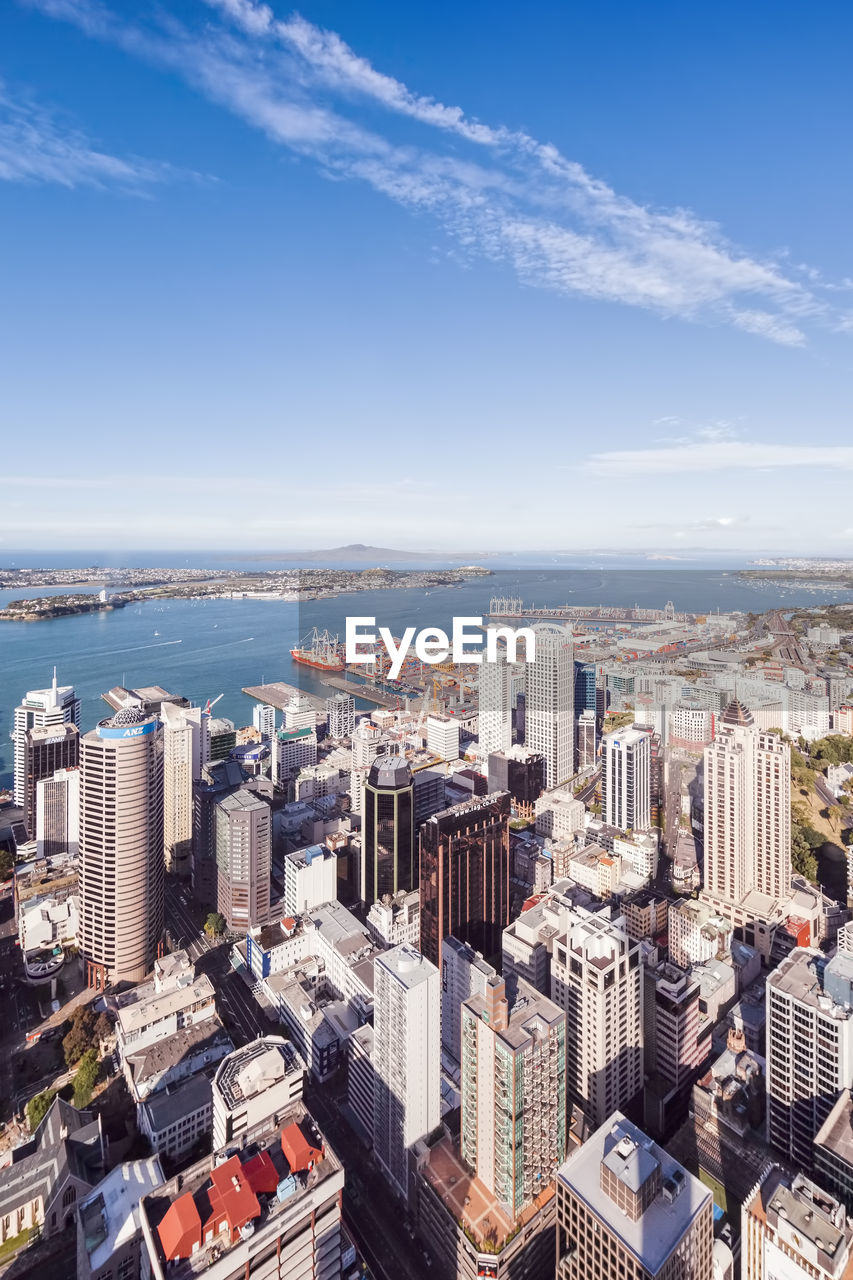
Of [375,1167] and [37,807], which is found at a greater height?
[37,807]

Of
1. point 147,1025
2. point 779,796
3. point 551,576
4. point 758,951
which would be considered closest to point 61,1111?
point 147,1025

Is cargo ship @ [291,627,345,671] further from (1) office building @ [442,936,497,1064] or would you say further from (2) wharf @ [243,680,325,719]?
(1) office building @ [442,936,497,1064]

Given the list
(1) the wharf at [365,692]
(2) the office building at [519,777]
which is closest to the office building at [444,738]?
(2) the office building at [519,777]

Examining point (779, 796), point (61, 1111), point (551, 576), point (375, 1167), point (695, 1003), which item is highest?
point (551, 576)

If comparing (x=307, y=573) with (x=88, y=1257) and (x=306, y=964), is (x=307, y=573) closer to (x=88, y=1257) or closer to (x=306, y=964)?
(x=306, y=964)

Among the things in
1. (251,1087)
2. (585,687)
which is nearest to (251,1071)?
(251,1087)

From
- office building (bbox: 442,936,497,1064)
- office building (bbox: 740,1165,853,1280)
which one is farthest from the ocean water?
office building (bbox: 740,1165,853,1280)

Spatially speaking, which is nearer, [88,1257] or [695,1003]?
[88,1257]
